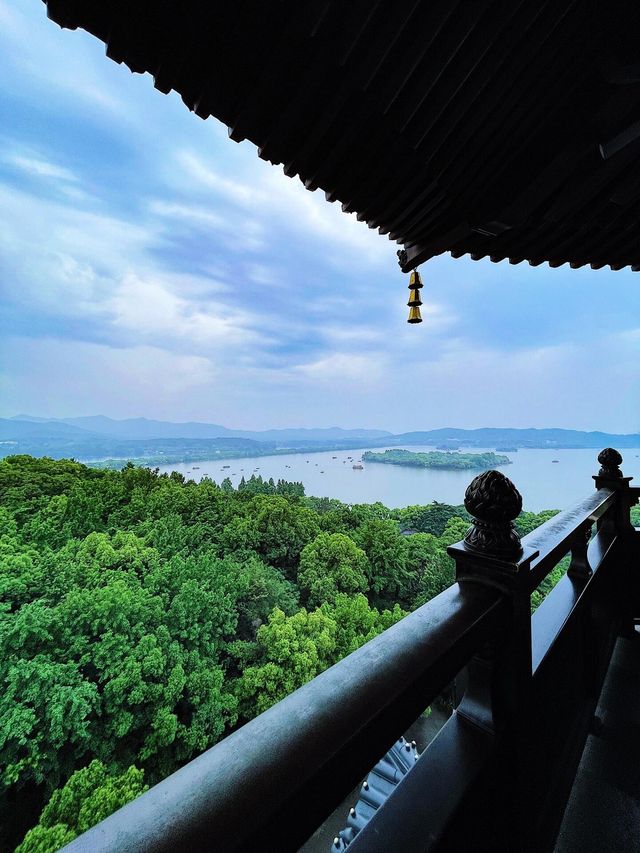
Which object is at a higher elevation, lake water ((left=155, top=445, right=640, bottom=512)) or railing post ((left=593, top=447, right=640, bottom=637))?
railing post ((left=593, top=447, right=640, bottom=637))

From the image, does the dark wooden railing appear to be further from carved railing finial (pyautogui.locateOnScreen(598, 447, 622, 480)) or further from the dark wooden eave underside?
the dark wooden eave underside

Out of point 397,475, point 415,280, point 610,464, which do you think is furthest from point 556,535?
point 397,475

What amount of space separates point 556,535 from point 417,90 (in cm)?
134

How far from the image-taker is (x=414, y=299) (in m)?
1.94

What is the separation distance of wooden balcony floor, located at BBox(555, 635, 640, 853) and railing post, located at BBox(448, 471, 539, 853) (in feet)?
1.64

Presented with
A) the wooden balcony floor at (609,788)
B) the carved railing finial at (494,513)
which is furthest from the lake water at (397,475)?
the carved railing finial at (494,513)

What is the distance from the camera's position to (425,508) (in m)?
23.0

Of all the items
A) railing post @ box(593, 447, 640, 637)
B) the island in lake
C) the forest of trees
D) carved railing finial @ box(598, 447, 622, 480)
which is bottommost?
the forest of trees

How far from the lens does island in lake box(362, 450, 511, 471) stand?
22.6m

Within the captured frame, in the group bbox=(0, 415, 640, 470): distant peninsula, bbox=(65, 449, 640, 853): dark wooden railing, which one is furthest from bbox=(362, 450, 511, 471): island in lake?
bbox=(65, 449, 640, 853): dark wooden railing

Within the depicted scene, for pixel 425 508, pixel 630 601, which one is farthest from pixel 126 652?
pixel 425 508

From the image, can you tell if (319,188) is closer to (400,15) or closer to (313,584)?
(400,15)

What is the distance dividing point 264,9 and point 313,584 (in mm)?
14371

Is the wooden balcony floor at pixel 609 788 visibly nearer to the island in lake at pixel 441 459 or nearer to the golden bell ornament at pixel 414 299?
the golden bell ornament at pixel 414 299
